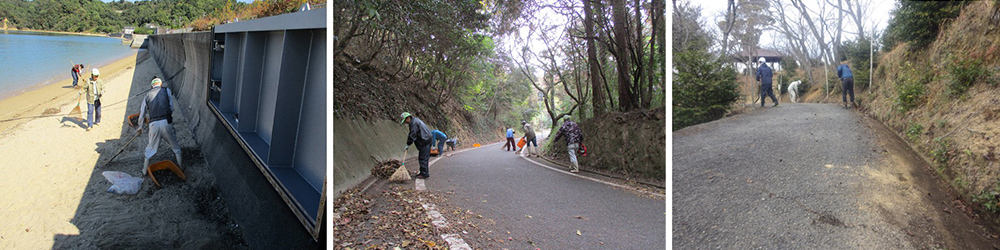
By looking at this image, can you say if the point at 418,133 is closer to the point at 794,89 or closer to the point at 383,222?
the point at 383,222

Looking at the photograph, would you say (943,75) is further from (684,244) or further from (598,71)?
(598,71)

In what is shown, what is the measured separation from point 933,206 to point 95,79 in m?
7.88

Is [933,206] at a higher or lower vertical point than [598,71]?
lower

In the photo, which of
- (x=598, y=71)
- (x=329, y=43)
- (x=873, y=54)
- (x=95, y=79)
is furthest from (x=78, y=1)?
(x=873, y=54)

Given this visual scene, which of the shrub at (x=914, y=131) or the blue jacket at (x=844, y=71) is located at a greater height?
the blue jacket at (x=844, y=71)

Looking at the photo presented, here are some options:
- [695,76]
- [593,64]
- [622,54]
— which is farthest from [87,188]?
[695,76]

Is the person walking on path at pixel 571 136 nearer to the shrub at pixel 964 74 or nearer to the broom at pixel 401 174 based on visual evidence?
the broom at pixel 401 174

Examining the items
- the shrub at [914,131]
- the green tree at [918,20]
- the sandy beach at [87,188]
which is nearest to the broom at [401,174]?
the sandy beach at [87,188]

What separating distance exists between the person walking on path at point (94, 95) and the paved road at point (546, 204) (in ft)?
15.5

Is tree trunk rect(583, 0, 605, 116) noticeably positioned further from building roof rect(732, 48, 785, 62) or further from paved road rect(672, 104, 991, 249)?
building roof rect(732, 48, 785, 62)

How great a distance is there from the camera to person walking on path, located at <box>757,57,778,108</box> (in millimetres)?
3434

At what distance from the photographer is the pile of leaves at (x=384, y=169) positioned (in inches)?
61.2

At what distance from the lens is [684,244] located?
2957 mm

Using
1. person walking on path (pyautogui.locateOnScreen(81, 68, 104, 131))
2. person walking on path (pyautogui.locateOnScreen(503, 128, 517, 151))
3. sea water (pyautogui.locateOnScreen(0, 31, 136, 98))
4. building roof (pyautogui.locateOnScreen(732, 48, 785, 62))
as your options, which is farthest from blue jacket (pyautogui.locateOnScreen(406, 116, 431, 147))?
person walking on path (pyautogui.locateOnScreen(81, 68, 104, 131))
